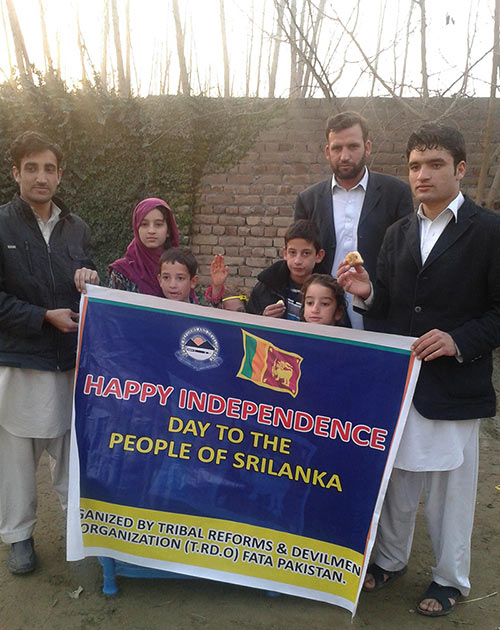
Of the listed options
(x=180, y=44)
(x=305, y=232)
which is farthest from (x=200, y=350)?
(x=180, y=44)

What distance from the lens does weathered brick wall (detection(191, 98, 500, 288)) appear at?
20.2 ft

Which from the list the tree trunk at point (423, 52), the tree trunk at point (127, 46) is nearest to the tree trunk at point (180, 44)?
the tree trunk at point (127, 46)

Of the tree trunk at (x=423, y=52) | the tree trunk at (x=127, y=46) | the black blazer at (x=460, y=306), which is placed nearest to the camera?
the black blazer at (x=460, y=306)

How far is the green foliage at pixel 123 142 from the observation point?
6.74 meters

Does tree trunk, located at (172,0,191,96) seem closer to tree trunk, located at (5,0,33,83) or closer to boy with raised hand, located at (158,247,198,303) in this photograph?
tree trunk, located at (5,0,33,83)

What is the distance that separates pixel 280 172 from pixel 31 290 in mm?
4466

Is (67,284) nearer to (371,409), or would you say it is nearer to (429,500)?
(371,409)

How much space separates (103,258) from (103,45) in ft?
16.7

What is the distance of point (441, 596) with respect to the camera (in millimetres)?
2434

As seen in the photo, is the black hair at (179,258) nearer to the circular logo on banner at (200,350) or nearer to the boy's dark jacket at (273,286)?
the boy's dark jacket at (273,286)

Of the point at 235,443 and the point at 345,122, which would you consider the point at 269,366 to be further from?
the point at 345,122

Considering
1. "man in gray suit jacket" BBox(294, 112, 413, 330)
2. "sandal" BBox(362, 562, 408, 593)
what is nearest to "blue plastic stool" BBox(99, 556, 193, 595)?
"sandal" BBox(362, 562, 408, 593)

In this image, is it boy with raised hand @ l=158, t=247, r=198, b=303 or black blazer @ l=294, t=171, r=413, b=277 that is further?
black blazer @ l=294, t=171, r=413, b=277

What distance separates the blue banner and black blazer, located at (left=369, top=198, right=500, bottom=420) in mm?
127
